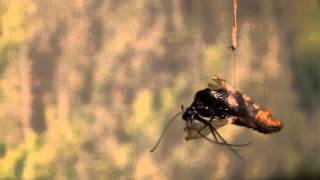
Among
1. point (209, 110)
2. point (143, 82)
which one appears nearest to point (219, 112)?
point (209, 110)

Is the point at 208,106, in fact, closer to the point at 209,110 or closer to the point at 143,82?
the point at 209,110

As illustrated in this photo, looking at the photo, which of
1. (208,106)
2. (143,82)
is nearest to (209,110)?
(208,106)

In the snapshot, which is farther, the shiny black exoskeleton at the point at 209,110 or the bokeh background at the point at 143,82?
the shiny black exoskeleton at the point at 209,110

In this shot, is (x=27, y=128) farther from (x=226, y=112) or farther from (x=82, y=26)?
(x=226, y=112)

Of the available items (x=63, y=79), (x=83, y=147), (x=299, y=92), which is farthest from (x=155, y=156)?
(x=299, y=92)

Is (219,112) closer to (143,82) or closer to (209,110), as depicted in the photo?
(209,110)
